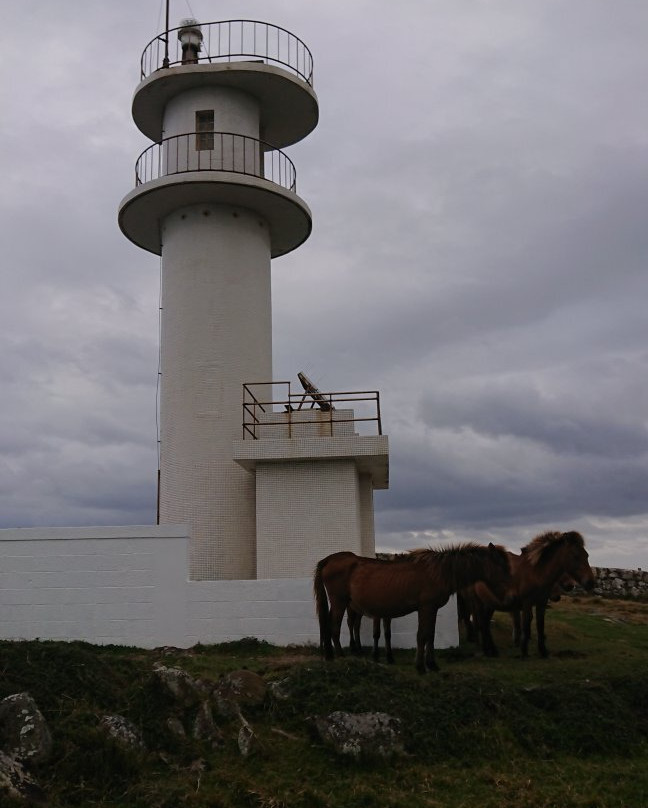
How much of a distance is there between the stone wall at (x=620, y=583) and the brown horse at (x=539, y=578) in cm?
1284

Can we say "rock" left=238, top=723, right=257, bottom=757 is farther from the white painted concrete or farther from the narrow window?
the narrow window

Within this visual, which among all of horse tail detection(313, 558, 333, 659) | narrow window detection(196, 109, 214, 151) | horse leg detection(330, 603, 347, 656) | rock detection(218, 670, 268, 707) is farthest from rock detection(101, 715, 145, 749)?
narrow window detection(196, 109, 214, 151)

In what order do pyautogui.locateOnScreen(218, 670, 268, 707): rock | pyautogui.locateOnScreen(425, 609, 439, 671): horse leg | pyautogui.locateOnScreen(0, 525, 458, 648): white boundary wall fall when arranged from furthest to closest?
pyautogui.locateOnScreen(0, 525, 458, 648): white boundary wall, pyautogui.locateOnScreen(425, 609, 439, 671): horse leg, pyautogui.locateOnScreen(218, 670, 268, 707): rock

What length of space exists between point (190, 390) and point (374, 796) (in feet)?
39.7

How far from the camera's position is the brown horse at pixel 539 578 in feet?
45.2

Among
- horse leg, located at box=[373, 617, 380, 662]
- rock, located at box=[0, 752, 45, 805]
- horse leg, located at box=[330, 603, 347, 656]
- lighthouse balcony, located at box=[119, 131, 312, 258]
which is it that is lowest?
rock, located at box=[0, 752, 45, 805]

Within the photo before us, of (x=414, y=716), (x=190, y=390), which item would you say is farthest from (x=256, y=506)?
(x=414, y=716)

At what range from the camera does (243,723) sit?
927 centimetres

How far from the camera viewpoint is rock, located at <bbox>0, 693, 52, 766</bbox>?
8.18 meters

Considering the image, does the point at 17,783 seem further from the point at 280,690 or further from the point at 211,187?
the point at 211,187

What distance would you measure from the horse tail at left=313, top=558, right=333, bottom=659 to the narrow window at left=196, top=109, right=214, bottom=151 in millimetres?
10695

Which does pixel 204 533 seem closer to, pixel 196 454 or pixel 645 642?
pixel 196 454

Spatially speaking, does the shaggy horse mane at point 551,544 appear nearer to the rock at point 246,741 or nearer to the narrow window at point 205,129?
the rock at point 246,741

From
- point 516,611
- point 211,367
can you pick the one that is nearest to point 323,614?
point 516,611
